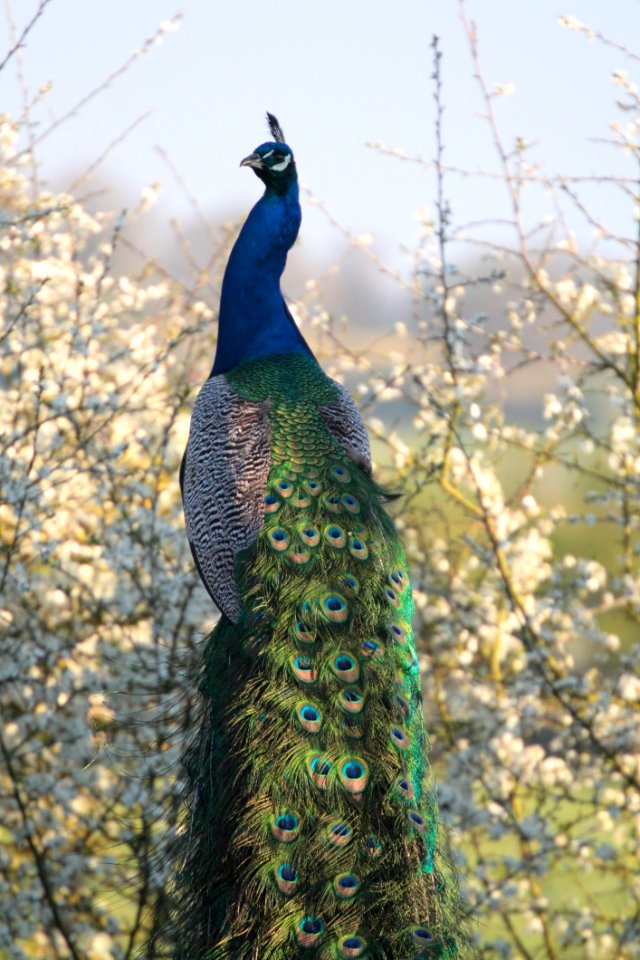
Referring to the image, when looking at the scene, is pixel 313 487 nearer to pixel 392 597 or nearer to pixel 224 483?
pixel 224 483

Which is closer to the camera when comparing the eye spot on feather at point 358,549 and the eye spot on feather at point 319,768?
the eye spot on feather at point 319,768

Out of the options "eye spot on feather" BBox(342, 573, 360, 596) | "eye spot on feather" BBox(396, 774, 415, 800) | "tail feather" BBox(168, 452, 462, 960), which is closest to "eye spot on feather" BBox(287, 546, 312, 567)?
"tail feather" BBox(168, 452, 462, 960)

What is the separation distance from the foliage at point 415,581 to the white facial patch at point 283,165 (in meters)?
0.40

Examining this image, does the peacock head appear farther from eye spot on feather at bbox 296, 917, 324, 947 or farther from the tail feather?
eye spot on feather at bbox 296, 917, 324, 947

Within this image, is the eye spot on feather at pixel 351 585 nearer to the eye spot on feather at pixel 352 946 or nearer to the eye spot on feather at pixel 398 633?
the eye spot on feather at pixel 398 633

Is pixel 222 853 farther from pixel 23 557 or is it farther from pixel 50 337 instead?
pixel 50 337

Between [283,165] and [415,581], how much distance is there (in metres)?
1.89

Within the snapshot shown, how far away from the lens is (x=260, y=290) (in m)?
3.91

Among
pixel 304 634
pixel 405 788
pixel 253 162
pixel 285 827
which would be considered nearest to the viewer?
pixel 285 827

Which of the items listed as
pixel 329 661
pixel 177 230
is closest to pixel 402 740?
pixel 329 661

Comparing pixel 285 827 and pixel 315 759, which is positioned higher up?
pixel 315 759

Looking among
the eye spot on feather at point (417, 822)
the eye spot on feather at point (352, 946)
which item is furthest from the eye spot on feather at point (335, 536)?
the eye spot on feather at point (352, 946)

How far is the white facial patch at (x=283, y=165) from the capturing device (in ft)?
12.8

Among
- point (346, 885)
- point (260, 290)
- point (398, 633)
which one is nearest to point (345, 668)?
point (398, 633)
